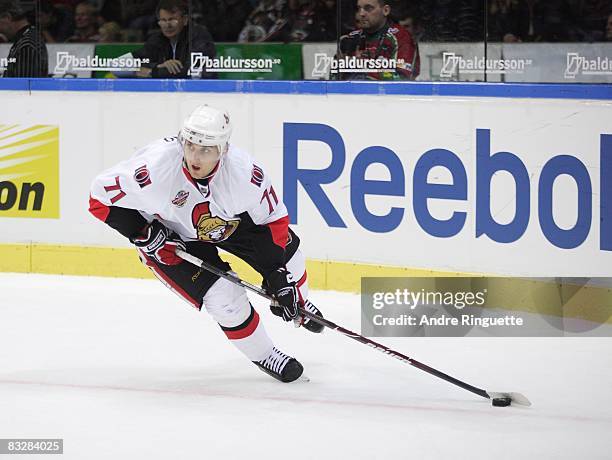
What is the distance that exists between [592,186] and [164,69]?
7.92ft

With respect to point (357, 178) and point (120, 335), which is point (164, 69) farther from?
point (120, 335)

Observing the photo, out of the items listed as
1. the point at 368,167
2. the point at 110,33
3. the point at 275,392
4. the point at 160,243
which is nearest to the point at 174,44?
the point at 110,33

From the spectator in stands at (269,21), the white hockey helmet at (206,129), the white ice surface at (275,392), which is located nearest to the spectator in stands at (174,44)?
the spectator in stands at (269,21)

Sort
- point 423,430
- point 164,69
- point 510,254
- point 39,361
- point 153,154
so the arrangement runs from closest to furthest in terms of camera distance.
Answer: point 423,430 → point 153,154 → point 39,361 → point 510,254 → point 164,69

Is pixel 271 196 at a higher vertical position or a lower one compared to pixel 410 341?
higher

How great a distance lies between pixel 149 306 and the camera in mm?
5801

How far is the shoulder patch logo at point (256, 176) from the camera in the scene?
419cm

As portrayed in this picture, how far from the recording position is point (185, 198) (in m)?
4.18

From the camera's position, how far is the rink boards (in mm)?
5332

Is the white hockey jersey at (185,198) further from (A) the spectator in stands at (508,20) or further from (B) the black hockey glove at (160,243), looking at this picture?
(A) the spectator in stands at (508,20)

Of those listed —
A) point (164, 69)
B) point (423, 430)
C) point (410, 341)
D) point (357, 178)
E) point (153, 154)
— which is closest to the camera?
point (423, 430)

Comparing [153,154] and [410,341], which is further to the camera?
[410,341]

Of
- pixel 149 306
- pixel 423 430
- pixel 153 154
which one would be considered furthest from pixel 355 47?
pixel 423 430

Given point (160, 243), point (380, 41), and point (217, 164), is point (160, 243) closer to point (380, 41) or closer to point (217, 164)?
point (217, 164)
